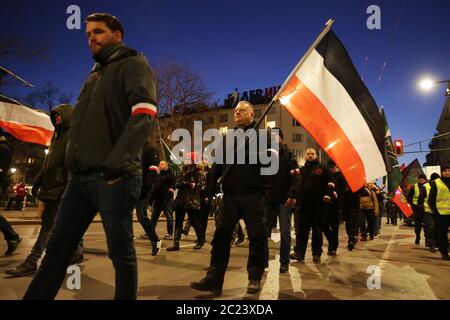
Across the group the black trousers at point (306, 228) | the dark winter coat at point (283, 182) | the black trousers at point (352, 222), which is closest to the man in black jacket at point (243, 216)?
the dark winter coat at point (283, 182)

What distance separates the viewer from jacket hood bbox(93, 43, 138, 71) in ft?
9.34

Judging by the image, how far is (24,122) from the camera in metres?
9.58

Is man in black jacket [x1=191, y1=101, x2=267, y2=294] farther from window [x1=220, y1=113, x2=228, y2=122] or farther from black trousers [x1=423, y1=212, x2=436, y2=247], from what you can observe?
window [x1=220, y1=113, x2=228, y2=122]

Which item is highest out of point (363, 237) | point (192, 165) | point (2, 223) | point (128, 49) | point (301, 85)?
point (301, 85)

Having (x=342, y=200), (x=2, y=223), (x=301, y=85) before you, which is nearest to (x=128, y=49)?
(x=301, y=85)

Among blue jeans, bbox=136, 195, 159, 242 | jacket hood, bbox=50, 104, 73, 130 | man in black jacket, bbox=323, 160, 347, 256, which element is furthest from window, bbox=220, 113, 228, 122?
jacket hood, bbox=50, 104, 73, 130

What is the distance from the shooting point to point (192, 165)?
8.53m

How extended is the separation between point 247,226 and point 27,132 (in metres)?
7.59

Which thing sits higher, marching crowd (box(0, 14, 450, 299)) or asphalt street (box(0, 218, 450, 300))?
marching crowd (box(0, 14, 450, 299))

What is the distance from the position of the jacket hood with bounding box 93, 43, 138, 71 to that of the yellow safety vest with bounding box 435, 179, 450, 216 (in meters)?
8.25

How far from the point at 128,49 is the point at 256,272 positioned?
112 inches

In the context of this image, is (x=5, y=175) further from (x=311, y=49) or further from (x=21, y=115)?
(x=311, y=49)

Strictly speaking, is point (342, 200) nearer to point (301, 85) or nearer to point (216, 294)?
point (301, 85)

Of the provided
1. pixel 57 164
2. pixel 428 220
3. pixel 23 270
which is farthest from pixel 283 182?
pixel 428 220
